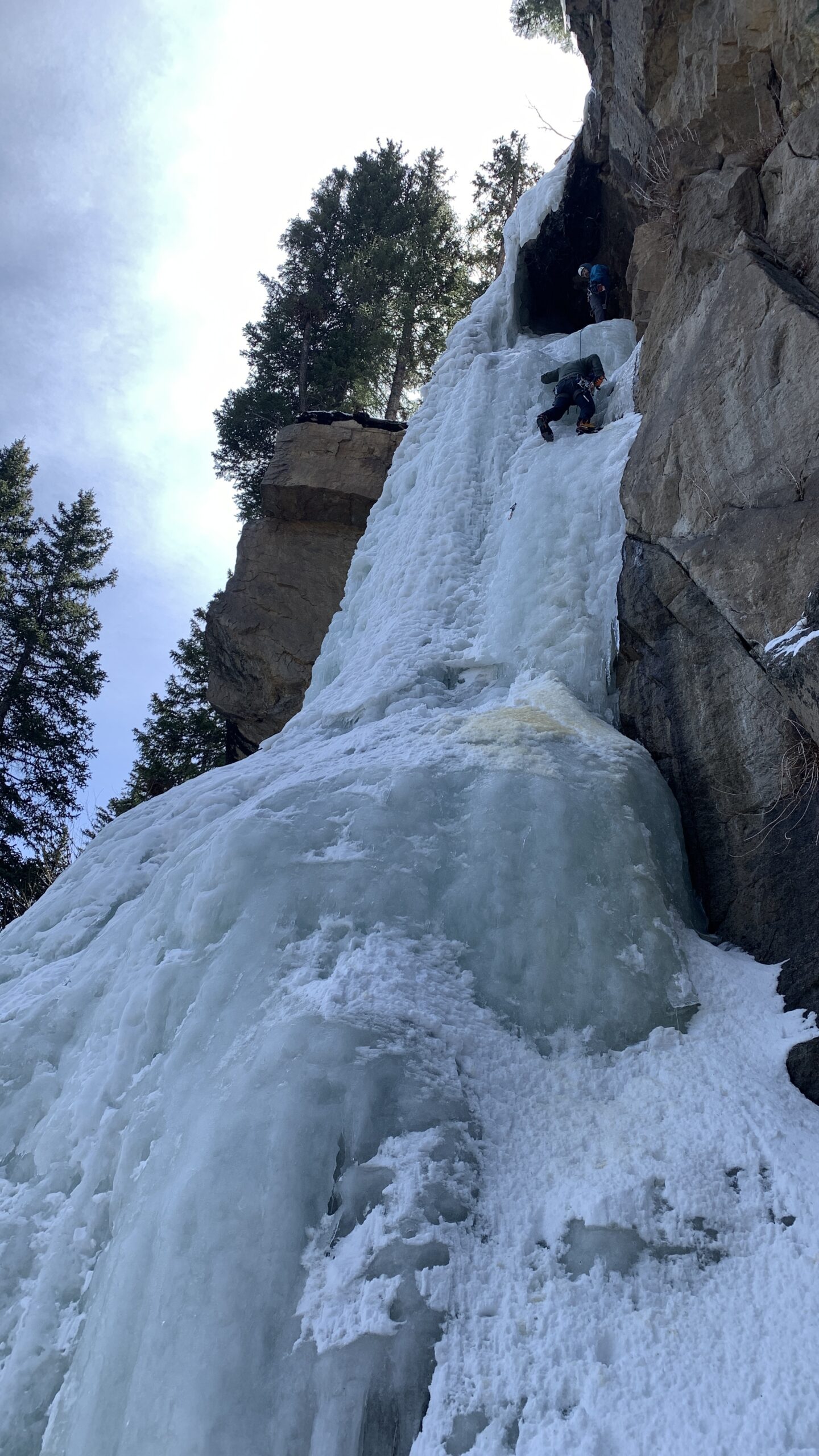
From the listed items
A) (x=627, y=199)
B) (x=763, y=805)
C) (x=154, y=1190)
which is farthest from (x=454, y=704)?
(x=627, y=199)

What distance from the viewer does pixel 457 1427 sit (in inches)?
111

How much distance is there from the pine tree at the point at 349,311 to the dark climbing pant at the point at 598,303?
279 inches

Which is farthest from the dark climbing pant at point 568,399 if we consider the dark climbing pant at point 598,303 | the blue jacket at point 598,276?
the blue jacket at point 598,276

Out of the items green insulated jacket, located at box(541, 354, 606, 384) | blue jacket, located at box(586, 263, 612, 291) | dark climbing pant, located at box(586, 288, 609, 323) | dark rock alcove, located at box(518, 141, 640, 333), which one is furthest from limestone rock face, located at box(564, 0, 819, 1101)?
dark rock alcove, located at box(518, 141, 640, 333)

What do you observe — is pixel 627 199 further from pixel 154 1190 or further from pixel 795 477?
pixel 154 1190

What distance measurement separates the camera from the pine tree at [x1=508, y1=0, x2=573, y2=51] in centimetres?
1413

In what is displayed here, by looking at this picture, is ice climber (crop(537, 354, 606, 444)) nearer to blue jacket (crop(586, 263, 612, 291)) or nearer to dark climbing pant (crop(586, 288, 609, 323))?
dark climbing pant (crop(586, 288, 609, 323))

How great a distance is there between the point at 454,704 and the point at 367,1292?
12.8 ft

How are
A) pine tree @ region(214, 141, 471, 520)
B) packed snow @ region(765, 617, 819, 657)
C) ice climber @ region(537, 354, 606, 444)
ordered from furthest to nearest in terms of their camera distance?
pine tree @ region(214, 141, 471, 520), ice climber @ region(537, 354, 606, 444), packed snow @ region(765, 617, 819, 657)

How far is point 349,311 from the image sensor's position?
18250mm

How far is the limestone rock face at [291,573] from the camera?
1330 cm

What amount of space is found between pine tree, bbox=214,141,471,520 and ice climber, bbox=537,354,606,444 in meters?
9.60

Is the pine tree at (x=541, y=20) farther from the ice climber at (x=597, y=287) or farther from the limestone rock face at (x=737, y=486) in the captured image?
the limestone rock face at (x=737, y=486)

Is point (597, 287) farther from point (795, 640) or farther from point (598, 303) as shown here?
point (795, 640)
